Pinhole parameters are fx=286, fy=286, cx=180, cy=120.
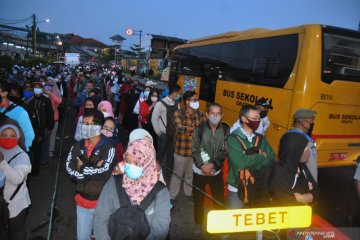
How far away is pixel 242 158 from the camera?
3.37 m

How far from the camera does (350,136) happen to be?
655cm

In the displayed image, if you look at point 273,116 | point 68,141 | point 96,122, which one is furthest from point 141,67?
point 96,122

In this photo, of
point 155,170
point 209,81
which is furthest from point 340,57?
point 155,170

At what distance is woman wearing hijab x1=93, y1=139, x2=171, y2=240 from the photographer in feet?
7.54

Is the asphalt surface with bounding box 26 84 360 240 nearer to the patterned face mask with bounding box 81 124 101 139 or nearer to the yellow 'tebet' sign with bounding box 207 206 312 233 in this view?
the patterned face mask with bounding box 81 124 101 139

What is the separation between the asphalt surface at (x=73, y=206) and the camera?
13.8ft

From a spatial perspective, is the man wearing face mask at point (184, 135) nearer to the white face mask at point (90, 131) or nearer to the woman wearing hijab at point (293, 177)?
the white face mask at point (90, 131)

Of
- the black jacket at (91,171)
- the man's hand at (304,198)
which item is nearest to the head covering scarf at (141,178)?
the black jacket at (91,171)

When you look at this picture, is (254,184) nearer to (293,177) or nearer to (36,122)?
(293,177)

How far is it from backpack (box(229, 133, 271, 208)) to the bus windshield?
137 inches

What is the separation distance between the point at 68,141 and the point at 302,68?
7.04 meters

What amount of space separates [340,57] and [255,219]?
18.5ft

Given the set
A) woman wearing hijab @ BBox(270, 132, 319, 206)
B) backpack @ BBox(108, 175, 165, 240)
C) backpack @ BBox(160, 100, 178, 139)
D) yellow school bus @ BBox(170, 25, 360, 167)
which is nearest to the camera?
backpack @ BBox(108, 175, 165, 240)

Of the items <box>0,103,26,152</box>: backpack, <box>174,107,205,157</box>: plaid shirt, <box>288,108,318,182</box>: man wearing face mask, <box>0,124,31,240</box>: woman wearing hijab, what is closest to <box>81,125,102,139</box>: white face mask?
<box>0,124,31,240</box>: woman wearing hijab
